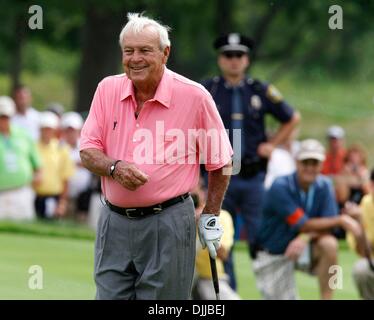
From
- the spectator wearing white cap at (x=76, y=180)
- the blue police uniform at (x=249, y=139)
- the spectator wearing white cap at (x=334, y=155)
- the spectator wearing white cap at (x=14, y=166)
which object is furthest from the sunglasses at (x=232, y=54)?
the spectator wearing white cap at (x=334, y=155)

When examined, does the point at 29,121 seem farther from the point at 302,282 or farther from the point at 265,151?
the point at 265,151

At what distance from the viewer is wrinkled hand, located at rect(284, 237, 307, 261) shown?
1135cm

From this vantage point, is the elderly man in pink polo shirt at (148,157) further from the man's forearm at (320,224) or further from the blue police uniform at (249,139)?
the blue police uniform at (249,139)

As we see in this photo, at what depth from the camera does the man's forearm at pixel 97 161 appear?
709cm

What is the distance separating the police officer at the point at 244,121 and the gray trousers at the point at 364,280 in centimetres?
112

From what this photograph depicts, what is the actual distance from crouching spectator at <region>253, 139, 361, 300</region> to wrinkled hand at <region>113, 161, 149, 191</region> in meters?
4.42

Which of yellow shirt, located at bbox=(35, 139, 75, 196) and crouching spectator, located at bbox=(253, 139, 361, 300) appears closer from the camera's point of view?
crouching spectator, located at bbox=(253, 139, 361, 300)

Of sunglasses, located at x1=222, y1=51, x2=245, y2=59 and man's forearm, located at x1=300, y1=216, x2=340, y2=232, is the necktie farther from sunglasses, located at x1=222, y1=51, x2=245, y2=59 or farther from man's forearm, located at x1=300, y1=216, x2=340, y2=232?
man's forearm, located at x1=300, y1=216, x2=340, y2=232

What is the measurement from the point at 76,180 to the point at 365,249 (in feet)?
28.0

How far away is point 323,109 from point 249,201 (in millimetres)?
26709

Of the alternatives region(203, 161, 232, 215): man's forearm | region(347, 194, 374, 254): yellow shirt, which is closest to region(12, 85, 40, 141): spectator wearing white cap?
region(347, 194, 374, 254): yellow shirt

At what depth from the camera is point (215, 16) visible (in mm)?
30266
